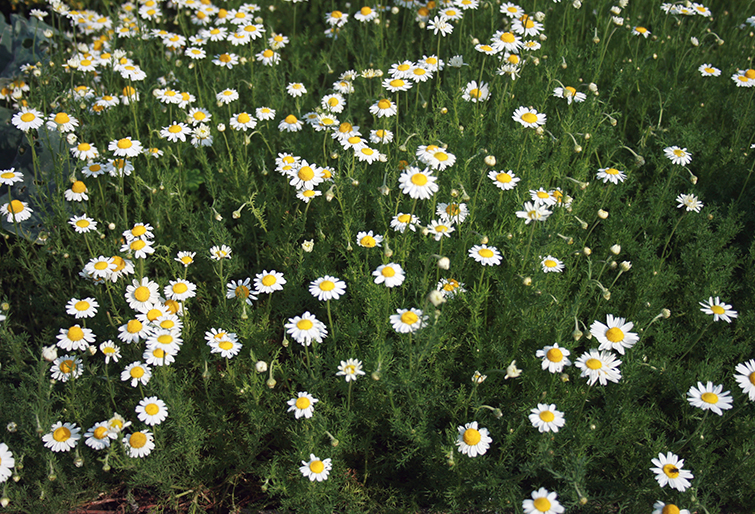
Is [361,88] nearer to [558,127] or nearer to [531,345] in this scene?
[558,127]

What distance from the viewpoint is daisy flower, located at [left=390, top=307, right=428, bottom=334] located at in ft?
8.46

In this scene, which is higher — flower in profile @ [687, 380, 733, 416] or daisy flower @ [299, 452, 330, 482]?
flower in profile @ [687, 380, 733, 416]

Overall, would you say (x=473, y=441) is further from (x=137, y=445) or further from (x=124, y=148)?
(x=124, y=148)

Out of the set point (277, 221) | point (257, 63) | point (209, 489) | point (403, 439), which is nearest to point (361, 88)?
point (257, 63)

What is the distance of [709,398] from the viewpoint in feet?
8.41

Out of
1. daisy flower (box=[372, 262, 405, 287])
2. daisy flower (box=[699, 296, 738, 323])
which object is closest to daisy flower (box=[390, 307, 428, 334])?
daisy flower (box=[372, 262, 405, 287])

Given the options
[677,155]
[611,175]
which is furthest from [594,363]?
[677,155]

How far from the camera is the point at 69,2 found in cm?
578

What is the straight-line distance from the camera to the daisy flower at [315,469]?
8.13 ft

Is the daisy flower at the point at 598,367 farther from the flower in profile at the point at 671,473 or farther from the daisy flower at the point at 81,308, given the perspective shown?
the daisy flower at the point at 81,308

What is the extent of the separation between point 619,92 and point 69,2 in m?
5.47

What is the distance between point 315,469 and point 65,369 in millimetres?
1381

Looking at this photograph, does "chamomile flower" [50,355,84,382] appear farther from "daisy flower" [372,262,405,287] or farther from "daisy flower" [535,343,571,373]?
"daisy flower" [535,343,571,373]

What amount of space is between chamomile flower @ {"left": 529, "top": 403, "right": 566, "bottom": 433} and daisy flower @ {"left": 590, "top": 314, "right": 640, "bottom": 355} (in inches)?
18.4
